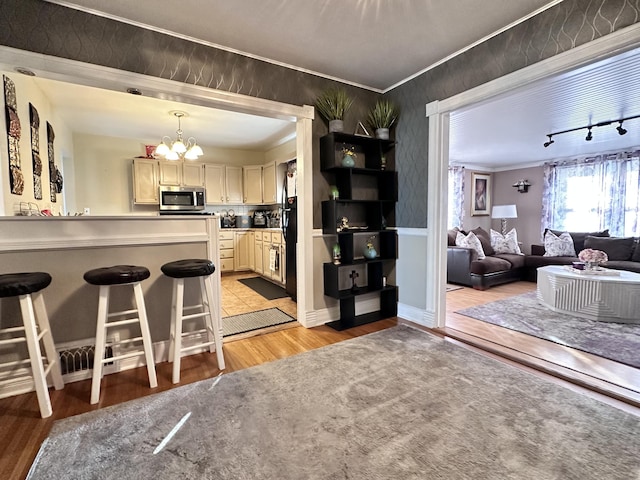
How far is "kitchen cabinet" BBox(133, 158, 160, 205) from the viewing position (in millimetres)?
5215

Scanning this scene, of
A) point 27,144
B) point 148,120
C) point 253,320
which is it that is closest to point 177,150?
point 148,120

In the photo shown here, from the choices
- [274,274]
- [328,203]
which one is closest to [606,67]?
[328,203]

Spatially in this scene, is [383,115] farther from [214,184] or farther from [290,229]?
[214,184]

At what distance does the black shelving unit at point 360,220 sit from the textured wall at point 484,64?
7.7 inches

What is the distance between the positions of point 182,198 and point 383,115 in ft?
12.4

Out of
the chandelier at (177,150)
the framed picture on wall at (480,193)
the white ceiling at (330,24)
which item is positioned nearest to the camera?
the white ceiling at (330,24)

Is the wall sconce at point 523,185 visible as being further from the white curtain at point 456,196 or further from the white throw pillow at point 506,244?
the white throw pillow at point 506,244

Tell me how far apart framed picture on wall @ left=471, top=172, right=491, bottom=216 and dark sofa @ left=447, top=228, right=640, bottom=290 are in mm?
1817

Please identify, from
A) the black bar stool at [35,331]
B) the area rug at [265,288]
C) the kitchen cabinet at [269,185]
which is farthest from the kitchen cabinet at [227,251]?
the black bar stool at [35,331]

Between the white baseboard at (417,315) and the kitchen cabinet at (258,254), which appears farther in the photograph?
the kitchen cabinet at (258,254)

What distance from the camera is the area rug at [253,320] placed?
10.0 ft

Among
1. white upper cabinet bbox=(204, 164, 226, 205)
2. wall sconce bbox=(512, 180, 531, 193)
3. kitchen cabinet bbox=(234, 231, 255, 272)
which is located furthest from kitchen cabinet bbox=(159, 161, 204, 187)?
wall sconce bbox=(512, 180, 531, 193)

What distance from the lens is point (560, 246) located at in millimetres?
5383

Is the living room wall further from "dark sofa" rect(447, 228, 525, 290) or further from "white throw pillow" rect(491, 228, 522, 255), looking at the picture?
"dark sofa" rect(447, 228, 525, 290)
